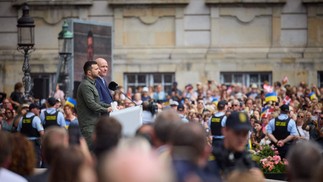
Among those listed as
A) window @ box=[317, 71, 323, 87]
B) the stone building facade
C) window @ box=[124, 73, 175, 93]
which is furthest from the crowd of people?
window @ box=[124, 73, 175, 93]

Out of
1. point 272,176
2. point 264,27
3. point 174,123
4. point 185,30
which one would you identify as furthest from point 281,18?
point 174,123

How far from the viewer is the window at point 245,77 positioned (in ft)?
128

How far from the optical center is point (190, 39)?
130 feet

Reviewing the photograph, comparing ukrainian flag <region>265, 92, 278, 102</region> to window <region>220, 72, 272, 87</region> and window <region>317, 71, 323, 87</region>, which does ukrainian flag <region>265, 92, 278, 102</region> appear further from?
window <region>317, 71, 323, 87</region>

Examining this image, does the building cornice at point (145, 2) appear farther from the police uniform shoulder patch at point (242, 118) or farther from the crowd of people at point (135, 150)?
the police uniform shoulder patch at point (242, 118)

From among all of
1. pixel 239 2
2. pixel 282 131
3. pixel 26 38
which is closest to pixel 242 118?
pixel 282 131

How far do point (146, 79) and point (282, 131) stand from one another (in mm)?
15830

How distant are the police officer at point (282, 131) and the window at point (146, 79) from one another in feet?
50.2

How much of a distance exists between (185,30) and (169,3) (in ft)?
3.41

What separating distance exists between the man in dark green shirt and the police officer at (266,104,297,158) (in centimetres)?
697

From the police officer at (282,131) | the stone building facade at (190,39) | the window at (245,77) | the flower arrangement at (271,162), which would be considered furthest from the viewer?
the window at (245,77)

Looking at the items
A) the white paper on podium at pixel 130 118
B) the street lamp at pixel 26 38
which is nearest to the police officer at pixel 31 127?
the street lamp at pixel 26 38

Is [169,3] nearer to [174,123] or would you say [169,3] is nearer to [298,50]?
[298,50]

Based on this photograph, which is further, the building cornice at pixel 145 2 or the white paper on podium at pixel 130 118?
the building cornice at pixel 145 2
